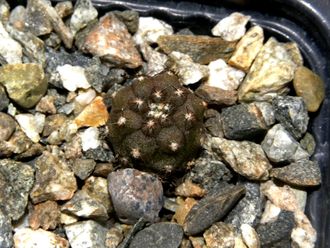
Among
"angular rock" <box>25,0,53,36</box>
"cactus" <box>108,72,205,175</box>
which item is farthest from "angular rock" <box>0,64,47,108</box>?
"cactus" <box>108,72,205,175</box>

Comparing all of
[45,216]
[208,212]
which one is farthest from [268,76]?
[45,216]

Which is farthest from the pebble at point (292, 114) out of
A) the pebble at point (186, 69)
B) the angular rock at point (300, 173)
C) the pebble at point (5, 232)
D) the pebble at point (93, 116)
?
the pebble at point (5, 232)

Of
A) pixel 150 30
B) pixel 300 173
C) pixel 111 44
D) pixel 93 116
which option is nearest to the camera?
pixel 300 173

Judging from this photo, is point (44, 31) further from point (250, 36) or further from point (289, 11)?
point (289, 11)

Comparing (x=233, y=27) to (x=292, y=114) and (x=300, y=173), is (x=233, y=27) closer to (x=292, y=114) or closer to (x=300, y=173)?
(x=292, y=114)

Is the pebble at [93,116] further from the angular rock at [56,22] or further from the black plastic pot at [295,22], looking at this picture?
the black plastic pot at [295,22]

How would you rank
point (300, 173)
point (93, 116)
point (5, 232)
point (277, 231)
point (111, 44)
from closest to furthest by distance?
point (5, 232) < point (277, 231) < point (300, 173) < point (93, 116) < point (111, 44)

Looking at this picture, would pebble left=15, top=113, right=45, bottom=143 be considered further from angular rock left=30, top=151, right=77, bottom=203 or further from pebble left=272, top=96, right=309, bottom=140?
pebble left=272, top=96, right=309, bottom=140
